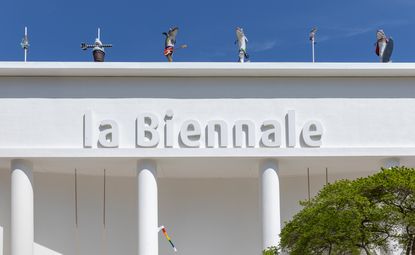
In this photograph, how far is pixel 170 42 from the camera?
23984mm

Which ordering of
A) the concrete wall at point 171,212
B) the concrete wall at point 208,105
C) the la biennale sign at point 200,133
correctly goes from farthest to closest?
the concrete wall at point 171,212, the concrete wall at point 208,105, the la biennale sign at point 200,133

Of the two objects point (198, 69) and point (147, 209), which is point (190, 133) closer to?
point (198, 69)

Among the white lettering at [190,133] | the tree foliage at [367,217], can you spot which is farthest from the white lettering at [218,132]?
the tree foliage at [367,217]

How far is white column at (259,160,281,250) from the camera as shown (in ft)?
71.8

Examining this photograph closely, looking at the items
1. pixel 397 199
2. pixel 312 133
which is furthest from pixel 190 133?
pixel 397 199

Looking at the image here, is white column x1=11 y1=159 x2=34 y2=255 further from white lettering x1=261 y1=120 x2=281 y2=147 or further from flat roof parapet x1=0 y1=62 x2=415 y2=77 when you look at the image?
white lettering x1=261 y1=120 x2=281 y2=147

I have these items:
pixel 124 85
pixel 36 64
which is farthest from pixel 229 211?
pixel 36 64

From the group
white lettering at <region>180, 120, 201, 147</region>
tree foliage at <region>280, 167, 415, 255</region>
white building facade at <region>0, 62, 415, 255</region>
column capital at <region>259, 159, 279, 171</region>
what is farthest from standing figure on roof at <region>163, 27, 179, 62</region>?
tree foliage at <region>280, 167, 415, 255</region>

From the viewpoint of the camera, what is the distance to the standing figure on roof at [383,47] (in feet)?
78.0

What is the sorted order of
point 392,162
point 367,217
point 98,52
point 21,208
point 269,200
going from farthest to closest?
1. point 98,52
2. point 392,162
3. point 269,200
4. point 21,208
5. point 367,217

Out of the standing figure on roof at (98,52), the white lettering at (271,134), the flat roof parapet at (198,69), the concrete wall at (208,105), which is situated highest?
the standing figure on roof at (98,52)

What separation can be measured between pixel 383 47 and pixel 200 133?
818 centimetres

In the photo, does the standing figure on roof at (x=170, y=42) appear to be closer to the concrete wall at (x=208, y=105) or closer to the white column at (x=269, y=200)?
the concrete wall at (x=208, y=105)

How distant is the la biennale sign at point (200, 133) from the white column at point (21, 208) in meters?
2.56
